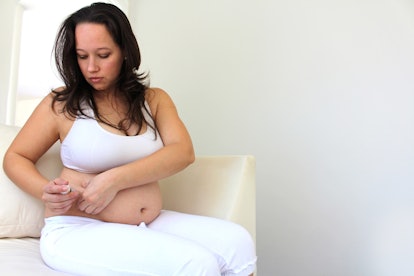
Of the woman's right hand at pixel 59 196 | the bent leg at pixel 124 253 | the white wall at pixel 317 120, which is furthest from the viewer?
the white wall at pixel 317 120

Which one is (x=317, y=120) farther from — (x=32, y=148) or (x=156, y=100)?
(x=32, y=148)

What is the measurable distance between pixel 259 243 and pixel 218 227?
0.97m

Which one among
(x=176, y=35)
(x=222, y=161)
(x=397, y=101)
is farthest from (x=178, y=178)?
(x=176, y=35)

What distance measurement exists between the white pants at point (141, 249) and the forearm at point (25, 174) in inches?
3.7

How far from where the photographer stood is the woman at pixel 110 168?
0.78m

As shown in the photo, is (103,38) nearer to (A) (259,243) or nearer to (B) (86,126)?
(B) (86,126)

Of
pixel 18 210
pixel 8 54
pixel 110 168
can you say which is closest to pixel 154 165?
pixel 110 168

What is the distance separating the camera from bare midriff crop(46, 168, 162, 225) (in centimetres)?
96

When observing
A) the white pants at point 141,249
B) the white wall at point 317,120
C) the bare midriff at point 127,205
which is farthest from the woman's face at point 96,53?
the white wall at point 317,120

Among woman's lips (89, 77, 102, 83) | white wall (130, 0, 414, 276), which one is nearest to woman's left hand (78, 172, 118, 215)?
woman's lips (89, 77, 102, 83)

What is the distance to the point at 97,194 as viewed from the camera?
0.90m

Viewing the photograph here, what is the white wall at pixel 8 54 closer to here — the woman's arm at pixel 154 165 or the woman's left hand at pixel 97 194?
the woman's arm at pixel 154 165

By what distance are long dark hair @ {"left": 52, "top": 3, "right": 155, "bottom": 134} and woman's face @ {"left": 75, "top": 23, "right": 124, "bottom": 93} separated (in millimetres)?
21

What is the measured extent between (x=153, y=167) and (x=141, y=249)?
0.26 m
